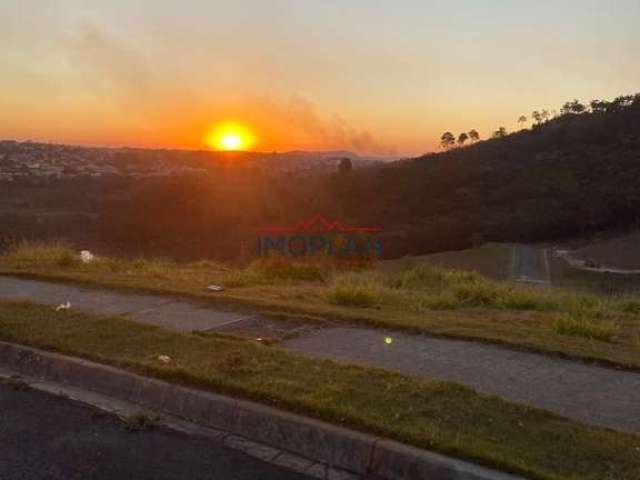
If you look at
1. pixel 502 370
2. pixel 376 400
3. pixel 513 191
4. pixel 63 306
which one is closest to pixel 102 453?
pixel 376 400

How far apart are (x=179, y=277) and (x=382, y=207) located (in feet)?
148

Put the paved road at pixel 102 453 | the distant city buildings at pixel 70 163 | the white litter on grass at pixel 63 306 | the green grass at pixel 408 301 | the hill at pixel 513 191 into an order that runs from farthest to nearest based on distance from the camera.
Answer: the distant city buildings at pixel 70 163 → the hill at pixel 513 191 → the white litter on grass at pixel 63 306 → the green grass at pixel 408 301 → the paved road at pixel 102 453

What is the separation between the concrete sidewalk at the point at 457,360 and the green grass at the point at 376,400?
0.36 m

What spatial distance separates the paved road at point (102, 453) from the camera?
3.63 meters

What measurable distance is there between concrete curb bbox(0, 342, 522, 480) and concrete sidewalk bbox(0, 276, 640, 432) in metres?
1.18

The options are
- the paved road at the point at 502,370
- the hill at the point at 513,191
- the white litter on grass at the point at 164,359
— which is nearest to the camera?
the paved road at the point at 502,370

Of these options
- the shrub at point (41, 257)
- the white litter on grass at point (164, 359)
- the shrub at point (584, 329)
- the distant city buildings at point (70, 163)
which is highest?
the distant city buildings at point (70, 163)

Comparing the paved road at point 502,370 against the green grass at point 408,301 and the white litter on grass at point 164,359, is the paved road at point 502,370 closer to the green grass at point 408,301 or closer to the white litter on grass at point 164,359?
the green grass at point 408,301

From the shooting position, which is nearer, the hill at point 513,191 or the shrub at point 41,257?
the shrub at point 41,257

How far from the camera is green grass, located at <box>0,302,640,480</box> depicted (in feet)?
11.5

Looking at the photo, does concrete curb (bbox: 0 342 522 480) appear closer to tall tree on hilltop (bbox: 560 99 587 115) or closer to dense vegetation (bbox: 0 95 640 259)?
dense vegetation (bbox: 0 95 640 259)

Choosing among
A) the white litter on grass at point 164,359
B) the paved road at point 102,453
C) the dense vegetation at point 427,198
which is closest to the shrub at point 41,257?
the white litter on grass at point 164,359

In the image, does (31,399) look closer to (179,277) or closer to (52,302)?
(52,302)

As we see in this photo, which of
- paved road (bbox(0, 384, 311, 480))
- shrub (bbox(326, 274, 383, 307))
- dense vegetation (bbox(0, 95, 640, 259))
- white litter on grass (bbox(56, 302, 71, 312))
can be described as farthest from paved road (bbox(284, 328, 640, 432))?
dense vegetation (bbox(0, 95, 640, 259))
